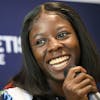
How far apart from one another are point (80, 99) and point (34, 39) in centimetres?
23

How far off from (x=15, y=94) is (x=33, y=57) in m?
0.13

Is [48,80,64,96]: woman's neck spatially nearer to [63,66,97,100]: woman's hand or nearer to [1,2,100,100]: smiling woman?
[1,2,100,100]: smiling woman

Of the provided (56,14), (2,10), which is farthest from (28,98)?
(2,10)

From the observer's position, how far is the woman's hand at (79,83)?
2.14 ft

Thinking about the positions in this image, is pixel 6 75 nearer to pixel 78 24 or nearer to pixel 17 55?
pixel 17 55

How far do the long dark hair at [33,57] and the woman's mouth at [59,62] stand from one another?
115 mm

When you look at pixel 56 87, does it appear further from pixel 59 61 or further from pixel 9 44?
pixel 9 44

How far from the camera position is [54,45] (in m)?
0.77

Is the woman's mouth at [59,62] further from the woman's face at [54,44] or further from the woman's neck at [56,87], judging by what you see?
→ the woman's neck at [56,87]

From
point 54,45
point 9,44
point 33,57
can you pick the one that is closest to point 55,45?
point 54,45

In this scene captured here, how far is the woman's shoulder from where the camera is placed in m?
0.89

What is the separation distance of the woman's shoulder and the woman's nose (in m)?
0.19

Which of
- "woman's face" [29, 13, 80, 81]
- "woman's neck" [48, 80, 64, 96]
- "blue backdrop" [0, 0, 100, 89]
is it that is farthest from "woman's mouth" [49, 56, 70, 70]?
"blue backdrop" [0, 0, 100, 89]

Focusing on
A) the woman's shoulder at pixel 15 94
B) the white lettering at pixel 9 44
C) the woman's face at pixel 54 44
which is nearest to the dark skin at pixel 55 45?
the woman's face at pixel 54 44
